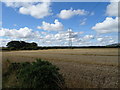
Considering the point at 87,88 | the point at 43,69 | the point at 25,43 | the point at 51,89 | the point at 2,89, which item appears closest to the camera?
the point at 87,88

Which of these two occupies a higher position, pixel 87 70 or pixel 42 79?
pixel 42 79

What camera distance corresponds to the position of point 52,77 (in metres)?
6.21

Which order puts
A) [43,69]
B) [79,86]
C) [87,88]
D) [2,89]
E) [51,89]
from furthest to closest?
1. [2,89]
2. [43,69]
3. [51,89]
4. [79,86]
5. [87,88]

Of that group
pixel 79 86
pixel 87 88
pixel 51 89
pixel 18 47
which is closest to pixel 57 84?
pixel 51 89

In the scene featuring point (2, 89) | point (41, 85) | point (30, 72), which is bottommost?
point (2, 89)

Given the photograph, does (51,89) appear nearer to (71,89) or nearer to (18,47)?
(71,89)

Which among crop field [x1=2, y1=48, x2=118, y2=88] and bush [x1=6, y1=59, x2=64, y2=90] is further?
crop field [x1=2, y1=48, x2=118, y2=88]

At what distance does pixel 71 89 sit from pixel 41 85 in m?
1.23

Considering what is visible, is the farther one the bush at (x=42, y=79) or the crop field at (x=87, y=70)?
the crop field at (x=87, y=70)

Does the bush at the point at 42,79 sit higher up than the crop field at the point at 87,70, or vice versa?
the bush at the point at 42,79

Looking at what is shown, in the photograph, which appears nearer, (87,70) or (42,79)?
(42,79)

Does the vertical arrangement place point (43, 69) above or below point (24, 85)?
above

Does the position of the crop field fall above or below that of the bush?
below

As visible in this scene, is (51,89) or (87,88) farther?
(51,89)
